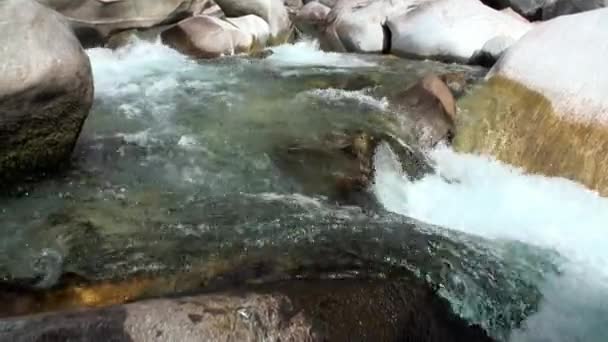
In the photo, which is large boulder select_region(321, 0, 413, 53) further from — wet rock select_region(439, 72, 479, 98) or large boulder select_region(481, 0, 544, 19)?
wet rock select_region(439, 72, 479, 98)

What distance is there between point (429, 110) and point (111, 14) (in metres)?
5.28

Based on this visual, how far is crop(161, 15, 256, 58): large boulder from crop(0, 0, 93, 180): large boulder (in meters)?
4.65

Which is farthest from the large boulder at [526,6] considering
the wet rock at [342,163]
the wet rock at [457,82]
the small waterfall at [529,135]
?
the wet rock at [342,163]

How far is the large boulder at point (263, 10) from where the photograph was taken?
37.5 ft

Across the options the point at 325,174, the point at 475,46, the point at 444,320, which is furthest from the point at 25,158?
the point at 475,46

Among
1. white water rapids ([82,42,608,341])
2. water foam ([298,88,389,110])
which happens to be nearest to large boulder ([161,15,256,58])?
white water rapids ([82,42,608,341])

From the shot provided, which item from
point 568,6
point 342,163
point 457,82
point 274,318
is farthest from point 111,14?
point 568,6

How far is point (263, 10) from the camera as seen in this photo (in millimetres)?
11586

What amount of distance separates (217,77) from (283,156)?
3.01 metres

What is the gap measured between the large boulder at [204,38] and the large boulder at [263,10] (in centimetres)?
134

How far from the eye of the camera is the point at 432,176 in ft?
20.0

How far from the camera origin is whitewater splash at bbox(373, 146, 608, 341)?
376 centimetres

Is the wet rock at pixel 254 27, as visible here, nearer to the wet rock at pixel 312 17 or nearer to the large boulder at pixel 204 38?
the large boulder at pixel 204 38

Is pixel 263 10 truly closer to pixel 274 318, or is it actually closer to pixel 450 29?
pixel 450 29
